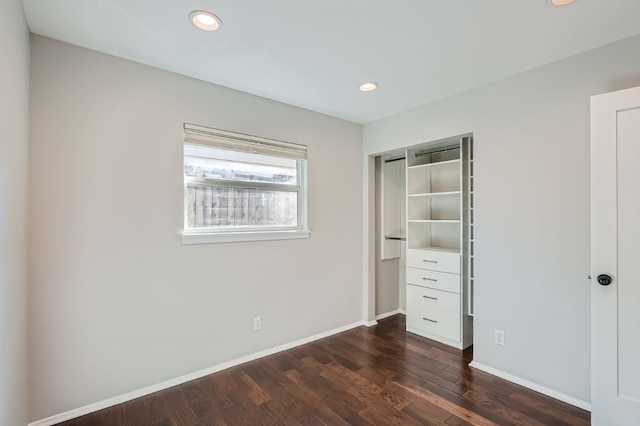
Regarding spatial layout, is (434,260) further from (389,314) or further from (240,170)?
(240,170)

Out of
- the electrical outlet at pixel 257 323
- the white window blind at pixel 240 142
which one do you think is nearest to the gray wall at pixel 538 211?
the white window blind at pixel 240 142

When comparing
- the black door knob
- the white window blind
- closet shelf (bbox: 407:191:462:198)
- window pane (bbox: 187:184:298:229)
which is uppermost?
Answer: the white window blind

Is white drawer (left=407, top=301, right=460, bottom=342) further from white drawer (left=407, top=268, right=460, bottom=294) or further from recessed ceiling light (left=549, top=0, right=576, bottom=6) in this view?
recessed ceiling light (left=549, top=0, right=576, bottom=6)

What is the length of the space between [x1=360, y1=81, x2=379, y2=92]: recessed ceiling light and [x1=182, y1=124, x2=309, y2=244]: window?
2.78 ft

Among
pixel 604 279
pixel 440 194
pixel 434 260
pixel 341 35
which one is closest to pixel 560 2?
pixel 341 35

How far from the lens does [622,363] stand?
69.5 inches

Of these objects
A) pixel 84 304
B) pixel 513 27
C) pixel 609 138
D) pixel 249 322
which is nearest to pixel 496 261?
pixel 609 138

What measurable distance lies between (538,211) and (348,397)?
200 centimetres

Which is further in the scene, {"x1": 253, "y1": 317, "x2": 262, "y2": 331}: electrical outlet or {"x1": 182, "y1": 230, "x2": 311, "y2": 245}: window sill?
{"x1": 253, "y1": 317, "x2": 262, "y2": 331}: electrical outlet

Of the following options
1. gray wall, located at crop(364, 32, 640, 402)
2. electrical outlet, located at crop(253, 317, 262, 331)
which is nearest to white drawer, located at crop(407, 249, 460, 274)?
gray wall, located at crop(364, 32, 640, 402)

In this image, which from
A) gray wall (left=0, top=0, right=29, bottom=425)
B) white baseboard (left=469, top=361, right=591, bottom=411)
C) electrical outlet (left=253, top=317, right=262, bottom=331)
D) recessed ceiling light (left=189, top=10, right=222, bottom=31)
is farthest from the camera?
electrical outlet (left=253, top=317, right=262, bottom=331)

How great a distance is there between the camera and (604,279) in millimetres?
1816

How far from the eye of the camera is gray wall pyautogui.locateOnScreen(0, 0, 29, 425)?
1.31m

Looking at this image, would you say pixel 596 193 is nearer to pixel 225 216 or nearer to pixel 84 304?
pixel 225 216
